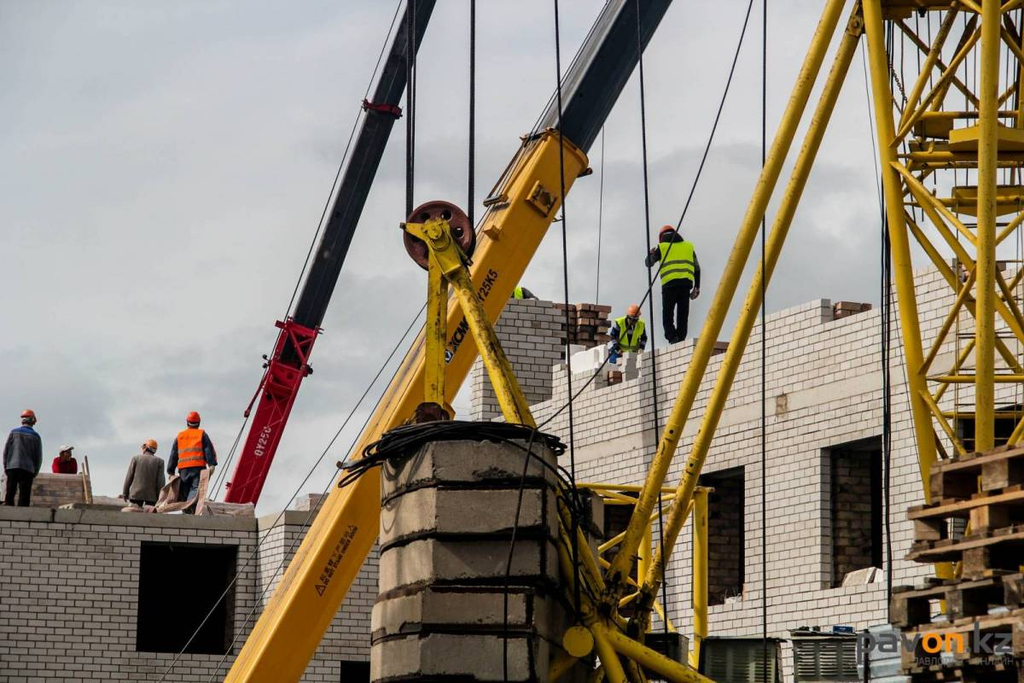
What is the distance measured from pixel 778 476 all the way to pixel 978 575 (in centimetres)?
826

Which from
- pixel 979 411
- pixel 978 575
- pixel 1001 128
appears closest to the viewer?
pixel 978 575

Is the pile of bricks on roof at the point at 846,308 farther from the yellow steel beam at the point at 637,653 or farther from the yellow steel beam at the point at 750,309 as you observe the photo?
the yellow steel beam at the point at 637,653

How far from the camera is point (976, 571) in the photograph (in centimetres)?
1140

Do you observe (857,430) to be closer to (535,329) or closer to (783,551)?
(783,551)

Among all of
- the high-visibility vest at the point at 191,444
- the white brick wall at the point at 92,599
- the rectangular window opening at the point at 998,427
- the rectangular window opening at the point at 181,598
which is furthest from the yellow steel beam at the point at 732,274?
the rectangular window opening at the point at 181,598

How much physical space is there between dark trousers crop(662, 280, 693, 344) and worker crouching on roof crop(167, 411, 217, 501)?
640 centimetres

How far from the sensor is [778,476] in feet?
64.4

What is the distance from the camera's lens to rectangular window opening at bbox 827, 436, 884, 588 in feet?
62.4

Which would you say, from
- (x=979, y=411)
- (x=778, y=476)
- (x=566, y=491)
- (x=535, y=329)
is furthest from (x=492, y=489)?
(x=535, y=329)

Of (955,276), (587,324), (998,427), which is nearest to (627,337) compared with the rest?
(587,324)

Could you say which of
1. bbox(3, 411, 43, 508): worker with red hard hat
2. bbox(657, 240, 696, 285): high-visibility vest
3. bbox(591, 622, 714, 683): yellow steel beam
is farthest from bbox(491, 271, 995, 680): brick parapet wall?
bbox(3, 411, 43, 508): worker with red hard hat

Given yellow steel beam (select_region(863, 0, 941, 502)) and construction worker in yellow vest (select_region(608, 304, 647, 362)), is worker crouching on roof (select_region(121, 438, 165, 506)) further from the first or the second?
yellow steel beam (select_region(863, 0, 941, 502))

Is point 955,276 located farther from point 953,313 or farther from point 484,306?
point 484,306

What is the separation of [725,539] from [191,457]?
297 inches
